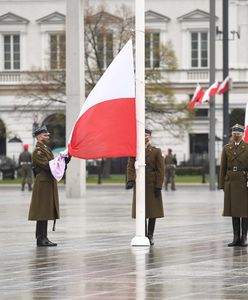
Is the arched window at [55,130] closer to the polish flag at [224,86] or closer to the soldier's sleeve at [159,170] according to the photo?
the polish flag at [224,86]

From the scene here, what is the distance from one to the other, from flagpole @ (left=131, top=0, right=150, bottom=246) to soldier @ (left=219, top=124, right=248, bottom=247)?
1418 mm

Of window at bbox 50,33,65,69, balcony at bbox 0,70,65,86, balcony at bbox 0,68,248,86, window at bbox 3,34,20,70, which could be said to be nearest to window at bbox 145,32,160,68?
balcony at bbox 0,68,248,86

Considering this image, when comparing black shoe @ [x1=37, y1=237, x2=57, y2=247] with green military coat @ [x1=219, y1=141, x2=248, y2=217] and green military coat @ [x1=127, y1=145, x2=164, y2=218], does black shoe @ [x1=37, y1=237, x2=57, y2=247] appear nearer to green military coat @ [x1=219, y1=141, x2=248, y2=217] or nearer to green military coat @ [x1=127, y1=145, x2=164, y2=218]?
green military coat @ [x1=127, y1=145, x2=164, y2=218]

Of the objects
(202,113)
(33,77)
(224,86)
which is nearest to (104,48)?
(33,77)

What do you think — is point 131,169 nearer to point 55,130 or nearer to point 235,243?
point 235,243

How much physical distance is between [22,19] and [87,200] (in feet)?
129

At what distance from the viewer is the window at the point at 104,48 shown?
6109 cm

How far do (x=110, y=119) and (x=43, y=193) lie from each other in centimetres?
195

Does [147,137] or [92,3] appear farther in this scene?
[92,3]

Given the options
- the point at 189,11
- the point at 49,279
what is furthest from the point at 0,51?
the point at 49,279

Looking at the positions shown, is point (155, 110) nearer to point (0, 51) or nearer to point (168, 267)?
point (0, 51)

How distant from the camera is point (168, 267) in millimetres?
15109

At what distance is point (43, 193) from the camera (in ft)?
60.8

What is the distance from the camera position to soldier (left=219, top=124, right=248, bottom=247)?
1823 centimetres
